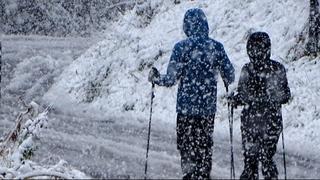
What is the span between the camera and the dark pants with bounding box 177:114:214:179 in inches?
281

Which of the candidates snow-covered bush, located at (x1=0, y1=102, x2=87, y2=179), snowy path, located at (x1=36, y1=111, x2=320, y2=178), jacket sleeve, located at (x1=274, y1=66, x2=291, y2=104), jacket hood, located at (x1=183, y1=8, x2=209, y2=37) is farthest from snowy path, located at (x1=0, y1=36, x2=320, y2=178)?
jacket sleeve, located at (x1=274, y1=66, x2=291, y2=104)

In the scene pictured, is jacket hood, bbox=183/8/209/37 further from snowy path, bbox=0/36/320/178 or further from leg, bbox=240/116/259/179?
snowy path, bbox=0/36/320/178

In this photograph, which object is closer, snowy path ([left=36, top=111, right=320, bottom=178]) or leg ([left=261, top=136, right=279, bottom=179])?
leg ([left=261, top=136, right=279, bottom=179])

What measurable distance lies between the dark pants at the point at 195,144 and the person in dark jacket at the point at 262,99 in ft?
1.72

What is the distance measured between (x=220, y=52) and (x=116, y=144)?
19.9 feet

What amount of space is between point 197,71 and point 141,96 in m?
10.5

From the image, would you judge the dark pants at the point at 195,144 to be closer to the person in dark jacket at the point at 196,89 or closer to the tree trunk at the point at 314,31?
the person in dark jacket at the point at 196,89

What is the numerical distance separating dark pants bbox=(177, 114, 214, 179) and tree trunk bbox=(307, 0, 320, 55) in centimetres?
824

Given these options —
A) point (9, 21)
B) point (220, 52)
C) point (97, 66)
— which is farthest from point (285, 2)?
point (9, 21)

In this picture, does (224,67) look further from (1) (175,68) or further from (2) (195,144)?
(2) (195,144)

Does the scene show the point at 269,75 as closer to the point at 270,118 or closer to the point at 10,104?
the point at 270,118

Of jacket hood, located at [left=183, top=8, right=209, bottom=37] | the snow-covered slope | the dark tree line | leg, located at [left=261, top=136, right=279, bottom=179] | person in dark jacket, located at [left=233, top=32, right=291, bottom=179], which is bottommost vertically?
leg, located at [left=261, top=136, right=279, bottom=179]

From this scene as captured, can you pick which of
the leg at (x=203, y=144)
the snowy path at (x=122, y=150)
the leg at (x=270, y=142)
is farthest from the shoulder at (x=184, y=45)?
the snowy path at (x=122, y=150)

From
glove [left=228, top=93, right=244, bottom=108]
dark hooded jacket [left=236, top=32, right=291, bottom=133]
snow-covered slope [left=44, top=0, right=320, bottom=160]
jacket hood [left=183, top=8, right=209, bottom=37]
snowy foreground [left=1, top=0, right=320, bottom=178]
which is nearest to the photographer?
dark hooded jacket [left=236, top=32, right=291, bottom=133]
